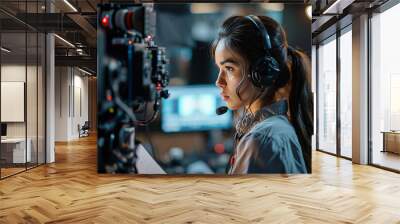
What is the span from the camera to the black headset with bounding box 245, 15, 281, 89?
4941 mm

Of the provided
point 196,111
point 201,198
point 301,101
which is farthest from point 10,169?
point 301,101

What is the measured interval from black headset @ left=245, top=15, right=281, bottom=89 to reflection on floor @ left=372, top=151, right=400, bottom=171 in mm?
3203

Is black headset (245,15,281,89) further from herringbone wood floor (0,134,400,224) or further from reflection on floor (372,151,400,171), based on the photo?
reflection on floor (372,151,400,171)

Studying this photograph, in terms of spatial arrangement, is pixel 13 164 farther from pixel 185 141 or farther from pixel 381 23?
pixel 381 23

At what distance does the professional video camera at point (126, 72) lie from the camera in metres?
1.10

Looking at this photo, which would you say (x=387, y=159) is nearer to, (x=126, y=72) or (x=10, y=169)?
(x=10, y=169)

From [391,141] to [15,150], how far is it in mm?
6702

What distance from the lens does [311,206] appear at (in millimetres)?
4012

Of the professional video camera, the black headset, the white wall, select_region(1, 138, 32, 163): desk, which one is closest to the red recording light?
the professional video camera

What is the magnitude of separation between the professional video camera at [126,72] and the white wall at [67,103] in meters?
14.0

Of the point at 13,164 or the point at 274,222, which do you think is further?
the point at 13,164

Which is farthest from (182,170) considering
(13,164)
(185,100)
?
(13,164)

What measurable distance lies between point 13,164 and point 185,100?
133 inches

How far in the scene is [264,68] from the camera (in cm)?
519
